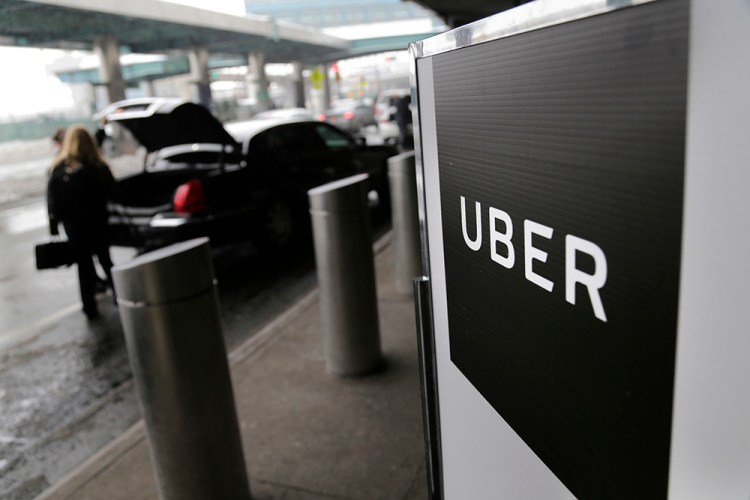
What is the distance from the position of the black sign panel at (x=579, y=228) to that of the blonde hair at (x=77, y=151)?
17.6 feet

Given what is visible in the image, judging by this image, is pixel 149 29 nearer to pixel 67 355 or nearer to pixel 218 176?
pixel 218 176

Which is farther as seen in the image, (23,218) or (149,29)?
(149,29)

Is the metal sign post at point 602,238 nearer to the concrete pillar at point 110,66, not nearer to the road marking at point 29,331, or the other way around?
the road marking at point 29,331

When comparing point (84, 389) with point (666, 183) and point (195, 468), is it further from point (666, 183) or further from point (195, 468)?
point (666, 183)

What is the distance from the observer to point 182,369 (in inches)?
106

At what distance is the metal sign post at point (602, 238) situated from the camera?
0.74m

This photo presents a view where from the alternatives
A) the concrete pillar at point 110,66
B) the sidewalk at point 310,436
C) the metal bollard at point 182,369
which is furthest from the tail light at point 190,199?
the concrete pillar at point 110,66

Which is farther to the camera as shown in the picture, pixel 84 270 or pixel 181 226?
pixel 181 226

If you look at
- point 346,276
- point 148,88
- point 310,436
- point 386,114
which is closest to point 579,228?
point 310,436

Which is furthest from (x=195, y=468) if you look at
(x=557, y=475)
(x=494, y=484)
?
(x=557, y=475)

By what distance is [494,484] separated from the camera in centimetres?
152

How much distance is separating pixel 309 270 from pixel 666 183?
6690mm

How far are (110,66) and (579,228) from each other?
22.2 meters

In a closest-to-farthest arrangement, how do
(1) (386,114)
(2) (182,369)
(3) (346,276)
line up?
1. (2) (182,369)
2. (3) (346,276)
3. (1) (386,114)
